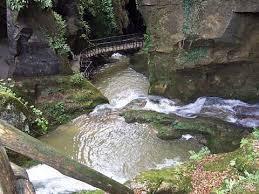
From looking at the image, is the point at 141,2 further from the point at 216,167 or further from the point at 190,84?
the point at 216,167

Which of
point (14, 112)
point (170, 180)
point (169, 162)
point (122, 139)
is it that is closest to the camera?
point (170, 180)

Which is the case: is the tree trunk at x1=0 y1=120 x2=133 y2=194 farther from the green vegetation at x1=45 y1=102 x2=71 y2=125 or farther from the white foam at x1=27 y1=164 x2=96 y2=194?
the green vegetation at x1=45 y1=102 x2=71 y2=125

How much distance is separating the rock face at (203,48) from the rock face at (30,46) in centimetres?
497

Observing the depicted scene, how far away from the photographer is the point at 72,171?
5258 mm

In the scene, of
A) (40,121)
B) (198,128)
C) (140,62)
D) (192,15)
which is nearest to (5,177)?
(40,121)

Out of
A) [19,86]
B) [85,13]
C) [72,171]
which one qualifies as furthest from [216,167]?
[85,13]

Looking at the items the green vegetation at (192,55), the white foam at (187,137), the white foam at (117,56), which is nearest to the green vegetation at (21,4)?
the green vegetation at (192,55)

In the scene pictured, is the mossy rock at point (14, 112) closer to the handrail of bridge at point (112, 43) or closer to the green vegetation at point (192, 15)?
the green vegetation at point (192, 15)

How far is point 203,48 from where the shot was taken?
18984 millimetres

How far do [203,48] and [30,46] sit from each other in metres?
8.40

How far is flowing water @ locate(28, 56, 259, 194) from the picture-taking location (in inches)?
561

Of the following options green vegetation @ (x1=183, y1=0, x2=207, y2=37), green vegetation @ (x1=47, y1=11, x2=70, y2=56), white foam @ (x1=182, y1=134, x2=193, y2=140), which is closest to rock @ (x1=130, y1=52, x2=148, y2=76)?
green vegetation @ (x1=47, y1=11, x2=70, y2=56)

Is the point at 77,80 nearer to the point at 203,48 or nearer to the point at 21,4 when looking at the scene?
the point at 21,4

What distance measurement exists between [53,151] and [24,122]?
38.0 ft
